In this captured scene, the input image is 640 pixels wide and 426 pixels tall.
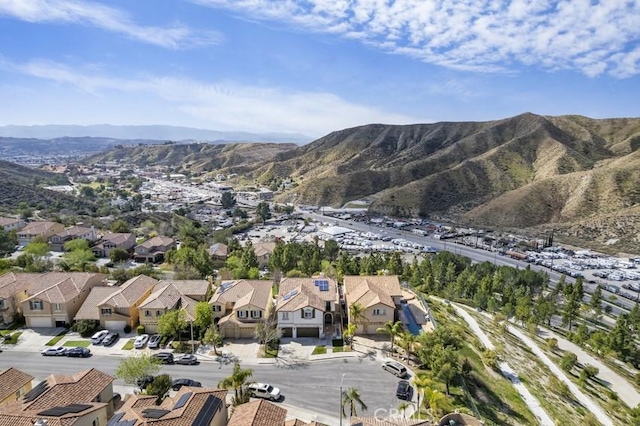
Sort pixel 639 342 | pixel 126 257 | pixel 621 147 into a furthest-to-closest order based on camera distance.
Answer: pixel 621 147 < pixel 126 257 < pixel 639 342

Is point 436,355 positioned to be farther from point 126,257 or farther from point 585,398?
point 126,257

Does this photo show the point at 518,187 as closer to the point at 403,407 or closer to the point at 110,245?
the point at 110,245

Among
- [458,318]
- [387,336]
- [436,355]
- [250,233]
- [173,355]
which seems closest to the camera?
Answer: [436,355]

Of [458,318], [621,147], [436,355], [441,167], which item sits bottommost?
[458,318]

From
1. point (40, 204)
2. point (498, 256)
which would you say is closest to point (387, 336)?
point (498, 256)

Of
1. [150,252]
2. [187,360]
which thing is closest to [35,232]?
[150,252]

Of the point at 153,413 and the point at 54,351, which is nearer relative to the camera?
the point at 153,413

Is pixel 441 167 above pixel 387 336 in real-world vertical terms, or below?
above
